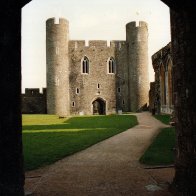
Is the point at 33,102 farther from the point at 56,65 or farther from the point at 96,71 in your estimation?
the point at 96,71

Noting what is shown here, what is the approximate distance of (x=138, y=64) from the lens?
3859cm

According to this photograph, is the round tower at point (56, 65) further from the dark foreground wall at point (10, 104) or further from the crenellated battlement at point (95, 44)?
the dark foreground wall at point (10, 104)

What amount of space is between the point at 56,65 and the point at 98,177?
31.5 m

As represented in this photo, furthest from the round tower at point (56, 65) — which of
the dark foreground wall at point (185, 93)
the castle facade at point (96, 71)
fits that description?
the dark foreground wall at point (185, 93)

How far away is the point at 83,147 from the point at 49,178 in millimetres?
4006

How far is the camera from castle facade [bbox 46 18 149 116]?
122 ft

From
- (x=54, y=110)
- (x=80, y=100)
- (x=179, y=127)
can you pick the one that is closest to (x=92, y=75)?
(x=80, y=100)

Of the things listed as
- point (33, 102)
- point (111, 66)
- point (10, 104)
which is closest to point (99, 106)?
point (111, 66)

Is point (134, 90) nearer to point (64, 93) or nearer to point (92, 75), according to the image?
point (92, 75)

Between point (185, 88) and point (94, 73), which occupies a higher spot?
point (94, 73)

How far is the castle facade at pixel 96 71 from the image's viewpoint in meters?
37.1

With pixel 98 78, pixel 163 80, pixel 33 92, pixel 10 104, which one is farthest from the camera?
pixel 98 78

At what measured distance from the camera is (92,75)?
39.0m

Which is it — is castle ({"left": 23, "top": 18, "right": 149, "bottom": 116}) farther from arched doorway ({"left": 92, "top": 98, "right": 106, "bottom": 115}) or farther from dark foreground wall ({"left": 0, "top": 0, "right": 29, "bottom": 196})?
dark foreground wall ({"left": 0, "top": 0, "right": 29, "bottom": 196})
